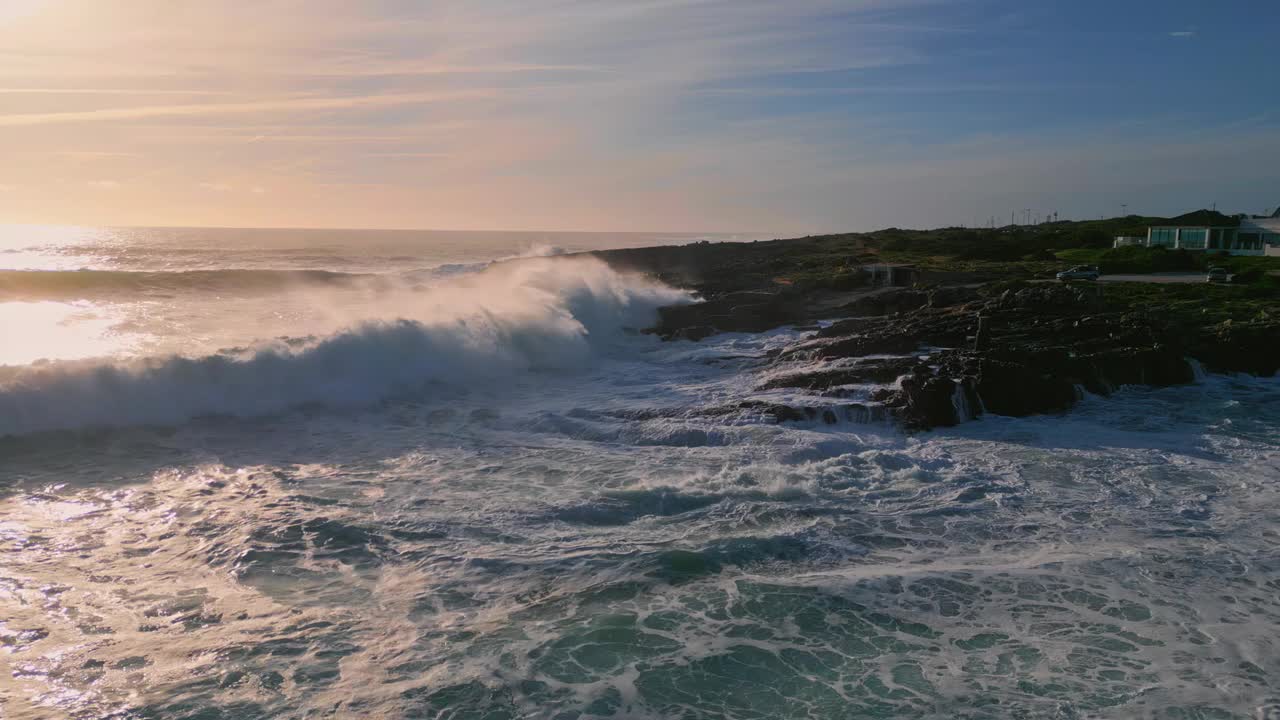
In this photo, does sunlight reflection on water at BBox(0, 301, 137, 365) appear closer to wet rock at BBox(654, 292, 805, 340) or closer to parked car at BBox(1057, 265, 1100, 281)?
wet rock at BBox(654, 292, 805, 340)

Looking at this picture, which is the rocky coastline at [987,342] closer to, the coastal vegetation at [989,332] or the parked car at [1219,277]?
the coastal vegetation at [989,332]

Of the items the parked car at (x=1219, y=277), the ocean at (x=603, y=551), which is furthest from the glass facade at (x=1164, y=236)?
the ocean at (x=603, y=551)

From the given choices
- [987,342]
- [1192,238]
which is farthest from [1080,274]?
[1192,238]

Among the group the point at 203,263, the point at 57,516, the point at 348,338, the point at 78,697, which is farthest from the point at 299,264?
the point at 78,697

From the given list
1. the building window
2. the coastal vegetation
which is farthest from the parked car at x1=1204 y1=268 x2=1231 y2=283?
the building window

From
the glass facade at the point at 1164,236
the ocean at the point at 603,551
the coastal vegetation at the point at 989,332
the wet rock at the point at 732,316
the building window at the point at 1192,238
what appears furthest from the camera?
the glass facade at the point at 1164,236
